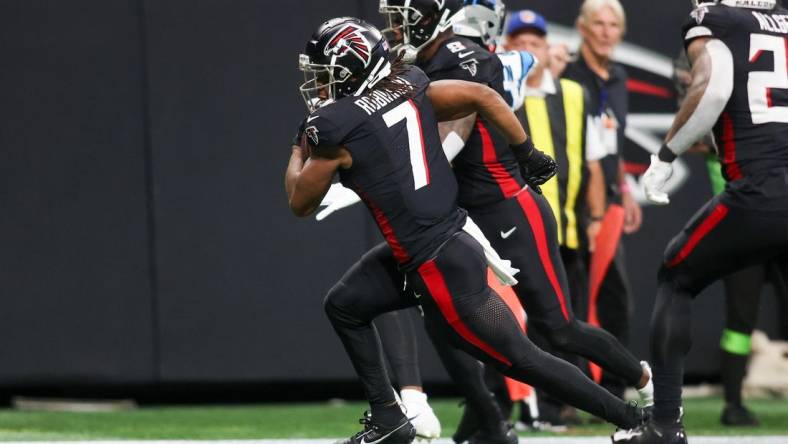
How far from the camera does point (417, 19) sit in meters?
5.11

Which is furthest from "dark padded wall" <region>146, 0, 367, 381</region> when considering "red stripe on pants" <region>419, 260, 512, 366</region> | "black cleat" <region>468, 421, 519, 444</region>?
"red stripe on pants" <region>419, 260, 512, 366</region>

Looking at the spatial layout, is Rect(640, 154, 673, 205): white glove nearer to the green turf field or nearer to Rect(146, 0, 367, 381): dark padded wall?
the green turf field

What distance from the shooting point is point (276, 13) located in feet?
25.8

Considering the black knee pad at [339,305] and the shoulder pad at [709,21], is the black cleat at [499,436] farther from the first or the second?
the shoulder pad at [709,21]

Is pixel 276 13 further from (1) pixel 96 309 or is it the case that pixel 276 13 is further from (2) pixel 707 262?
(2) pixel 707 262

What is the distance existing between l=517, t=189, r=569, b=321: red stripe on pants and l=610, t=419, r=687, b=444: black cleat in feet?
1.67

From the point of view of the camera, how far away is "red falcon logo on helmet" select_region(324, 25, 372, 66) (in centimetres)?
458

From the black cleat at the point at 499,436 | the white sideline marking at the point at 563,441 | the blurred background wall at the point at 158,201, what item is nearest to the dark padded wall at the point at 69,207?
the blurred background wall at the point at 158,201

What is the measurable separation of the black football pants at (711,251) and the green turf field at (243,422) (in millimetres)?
1299

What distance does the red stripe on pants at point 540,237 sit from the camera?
5.21 meters

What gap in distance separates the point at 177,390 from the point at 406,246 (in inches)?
158

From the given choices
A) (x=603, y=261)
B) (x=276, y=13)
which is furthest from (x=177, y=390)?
(x=603, y=261)

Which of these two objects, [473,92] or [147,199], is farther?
[147,199]

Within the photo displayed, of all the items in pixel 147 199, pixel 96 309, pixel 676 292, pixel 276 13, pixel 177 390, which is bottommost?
pixel 177 390
